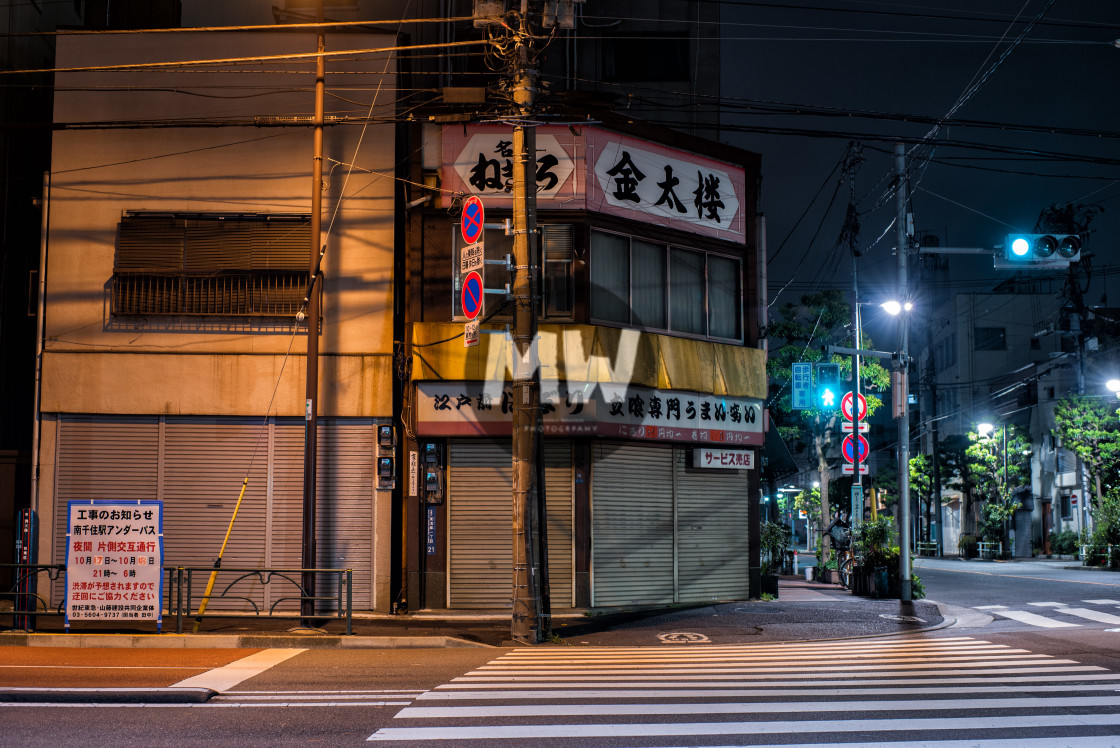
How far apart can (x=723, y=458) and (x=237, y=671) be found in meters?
12.2

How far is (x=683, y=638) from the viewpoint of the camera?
15781 mm

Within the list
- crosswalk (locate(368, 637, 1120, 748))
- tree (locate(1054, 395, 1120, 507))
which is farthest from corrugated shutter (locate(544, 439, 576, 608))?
tree (locate(1054, 395, 1120, 507))

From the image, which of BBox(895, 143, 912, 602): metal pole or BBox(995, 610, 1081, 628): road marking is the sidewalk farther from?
BBox(995, 610, 1081, 628): road marking

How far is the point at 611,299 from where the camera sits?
65.2 ft

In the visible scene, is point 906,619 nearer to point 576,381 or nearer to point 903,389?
point 903,389

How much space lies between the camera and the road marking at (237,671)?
1059cm

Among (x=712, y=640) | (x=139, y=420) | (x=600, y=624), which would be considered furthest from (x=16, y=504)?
(x=712, y=640)

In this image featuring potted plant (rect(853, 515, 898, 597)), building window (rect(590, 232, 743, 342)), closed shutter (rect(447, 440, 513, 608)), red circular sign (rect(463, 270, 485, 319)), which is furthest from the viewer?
potted plant (rect(853, 515, 898, 597))

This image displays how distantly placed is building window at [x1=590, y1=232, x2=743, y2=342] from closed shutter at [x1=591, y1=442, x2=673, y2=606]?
2776mm

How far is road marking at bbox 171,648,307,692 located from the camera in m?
10.6

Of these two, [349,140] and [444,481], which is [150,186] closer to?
[349,140]

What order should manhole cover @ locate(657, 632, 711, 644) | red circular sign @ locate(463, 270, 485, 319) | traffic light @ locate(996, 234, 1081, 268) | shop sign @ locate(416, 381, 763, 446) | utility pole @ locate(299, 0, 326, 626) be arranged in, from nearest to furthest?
manhole cover @ locate(657, 632, 711, 644) < traffic light @ locate(996, 234, 1081, 268) < red circular sign @ locate(463, 270, 485, 319) < utility pole @ locate(299, 0, 326, 626) < shop sign @ locate(416, 381, 763, 446)

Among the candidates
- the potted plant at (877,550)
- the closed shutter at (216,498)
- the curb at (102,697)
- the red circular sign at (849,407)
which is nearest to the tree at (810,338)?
the red circular sign at (849,407)

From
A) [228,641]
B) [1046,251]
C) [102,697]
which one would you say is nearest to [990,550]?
[1046,251]
